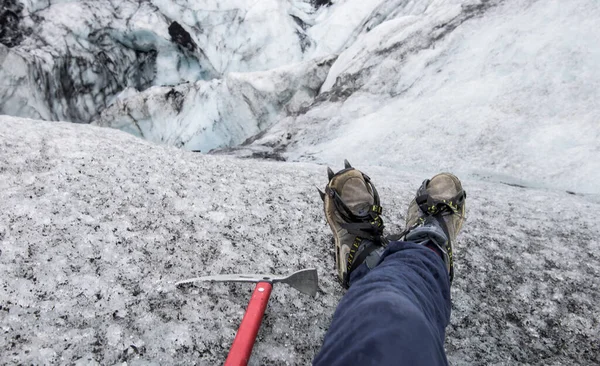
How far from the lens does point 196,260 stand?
1.96 metres

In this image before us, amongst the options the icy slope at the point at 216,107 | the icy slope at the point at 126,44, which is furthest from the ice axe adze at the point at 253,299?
the icy slope at the point at 126,44

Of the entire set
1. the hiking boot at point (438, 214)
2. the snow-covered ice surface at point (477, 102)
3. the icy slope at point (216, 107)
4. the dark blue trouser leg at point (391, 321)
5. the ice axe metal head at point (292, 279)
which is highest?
the dark blue trouser leg at point (391, 321)

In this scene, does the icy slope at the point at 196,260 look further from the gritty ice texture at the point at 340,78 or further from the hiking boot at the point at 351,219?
the gritty ice texture at the point at 340,78

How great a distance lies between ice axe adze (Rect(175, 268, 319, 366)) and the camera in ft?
4.30

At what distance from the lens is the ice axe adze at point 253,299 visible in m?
1.31

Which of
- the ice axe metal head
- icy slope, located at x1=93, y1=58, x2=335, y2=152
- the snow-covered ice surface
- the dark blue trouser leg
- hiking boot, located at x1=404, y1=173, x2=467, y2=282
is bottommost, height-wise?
icy slope, located at x1=93, y1=58, x2=335, y2=152

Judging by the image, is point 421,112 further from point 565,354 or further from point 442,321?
point 442,321

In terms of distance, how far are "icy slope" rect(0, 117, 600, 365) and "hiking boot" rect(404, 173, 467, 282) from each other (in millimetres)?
183

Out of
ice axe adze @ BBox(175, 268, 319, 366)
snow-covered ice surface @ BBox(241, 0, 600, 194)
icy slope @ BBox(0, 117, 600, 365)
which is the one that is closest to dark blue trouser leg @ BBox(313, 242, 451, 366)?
ice axe adze @ BBox(175, 268, 319, 366)

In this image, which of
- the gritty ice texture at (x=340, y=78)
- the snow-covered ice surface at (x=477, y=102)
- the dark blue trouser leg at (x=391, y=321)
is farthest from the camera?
the gritty ice texture at (x=340, y=78)

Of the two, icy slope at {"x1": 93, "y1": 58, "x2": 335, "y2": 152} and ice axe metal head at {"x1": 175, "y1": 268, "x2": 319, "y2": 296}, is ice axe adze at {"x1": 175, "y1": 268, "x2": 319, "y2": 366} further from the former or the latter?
icy slope at {"x1": 93, "y1": 58, "x2": 335, "y2": 152}

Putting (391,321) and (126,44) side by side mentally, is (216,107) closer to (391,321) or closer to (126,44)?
(126,44)

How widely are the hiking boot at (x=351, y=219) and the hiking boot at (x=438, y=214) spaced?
21 centimetres

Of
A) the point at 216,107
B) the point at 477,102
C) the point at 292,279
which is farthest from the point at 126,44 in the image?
the point at 292,279
